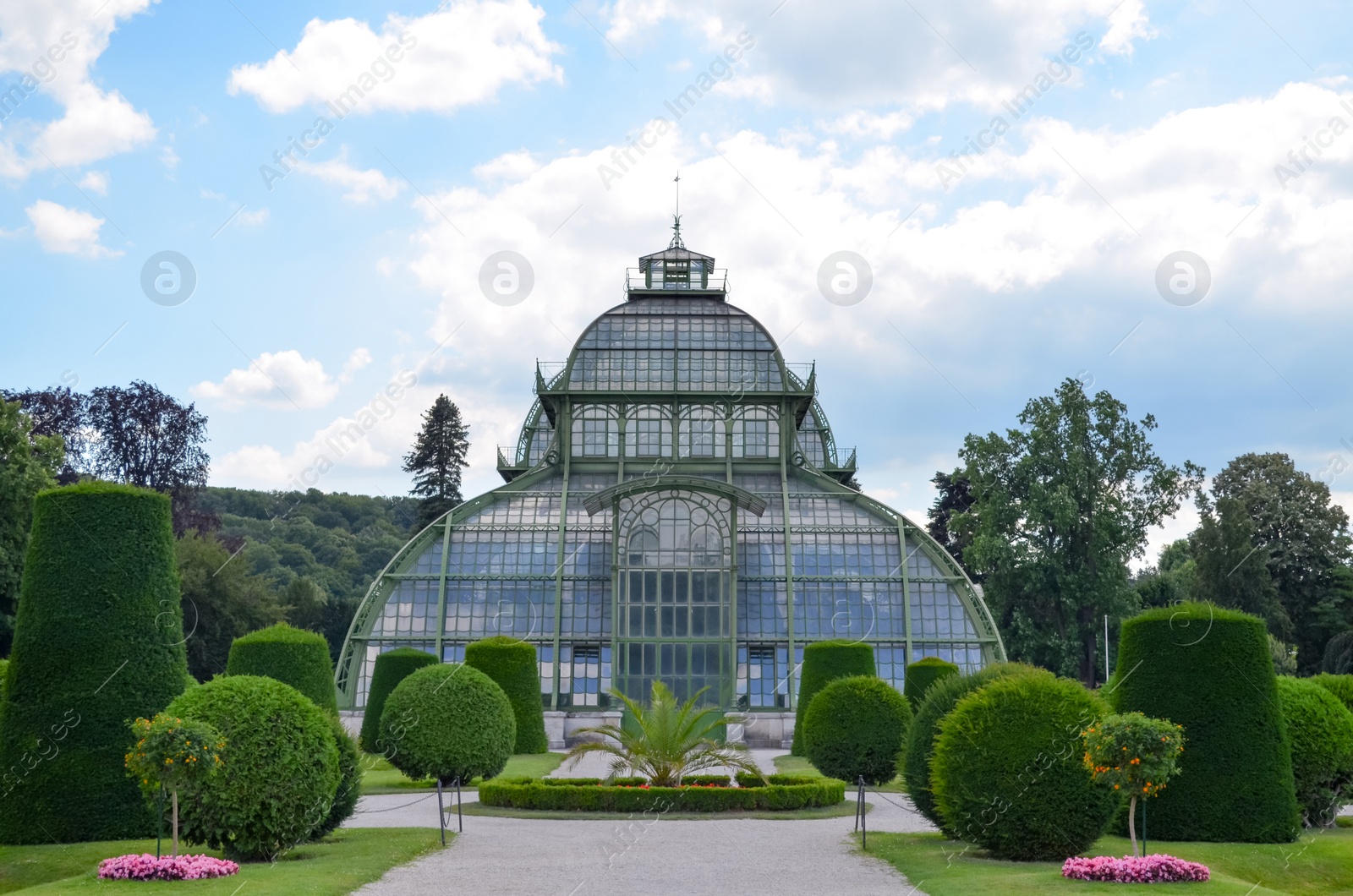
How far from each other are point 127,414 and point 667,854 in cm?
5491

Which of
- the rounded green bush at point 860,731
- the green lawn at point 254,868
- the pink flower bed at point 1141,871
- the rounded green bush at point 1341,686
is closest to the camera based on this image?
the green lawn at point 254,868

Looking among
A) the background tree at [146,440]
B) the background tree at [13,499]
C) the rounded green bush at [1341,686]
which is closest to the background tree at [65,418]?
the background tree at [146,440]

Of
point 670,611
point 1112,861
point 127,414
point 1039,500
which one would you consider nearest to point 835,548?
point 670,611

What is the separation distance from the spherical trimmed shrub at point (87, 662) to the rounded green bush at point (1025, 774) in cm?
1153

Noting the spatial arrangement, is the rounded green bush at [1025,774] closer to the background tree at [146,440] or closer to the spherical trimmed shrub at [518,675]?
the spherical trimmed shrub at [518,675]

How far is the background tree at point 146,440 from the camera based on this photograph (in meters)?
64.2

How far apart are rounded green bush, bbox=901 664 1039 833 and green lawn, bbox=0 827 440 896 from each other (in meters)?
7.48

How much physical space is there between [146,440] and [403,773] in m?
44.0

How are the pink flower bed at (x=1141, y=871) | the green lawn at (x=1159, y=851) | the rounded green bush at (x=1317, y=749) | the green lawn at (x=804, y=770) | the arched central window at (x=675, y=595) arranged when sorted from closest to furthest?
the green lawn at (x=1159, y=851)
the pink flower bed at (x=1141, y=871)
the rounded green bush at (x=1317, y=749)
the green lawn at (x=804, y=770)
the arched central window at (x=675, y=595)

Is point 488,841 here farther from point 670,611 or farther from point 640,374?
point 640,374

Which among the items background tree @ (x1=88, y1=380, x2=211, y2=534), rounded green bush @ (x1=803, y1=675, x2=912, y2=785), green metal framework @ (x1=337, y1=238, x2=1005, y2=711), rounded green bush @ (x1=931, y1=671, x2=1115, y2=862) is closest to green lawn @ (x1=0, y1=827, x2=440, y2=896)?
rounded green bush @ (x1=931, y1=671, x2=1115, y2=862)

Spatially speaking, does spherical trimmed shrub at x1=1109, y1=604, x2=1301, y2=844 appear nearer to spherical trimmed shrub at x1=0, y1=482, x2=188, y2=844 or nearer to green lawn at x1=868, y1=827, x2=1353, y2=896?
green lawn at x1=868, y1=827, x2=1353, y2=896

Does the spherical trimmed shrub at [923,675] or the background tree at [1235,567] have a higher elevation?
the background tree at [1235,567]

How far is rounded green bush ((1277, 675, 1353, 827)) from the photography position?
69.4 ft
